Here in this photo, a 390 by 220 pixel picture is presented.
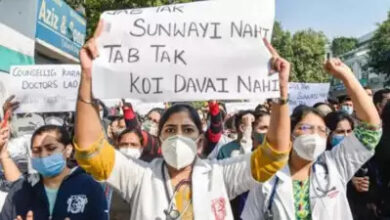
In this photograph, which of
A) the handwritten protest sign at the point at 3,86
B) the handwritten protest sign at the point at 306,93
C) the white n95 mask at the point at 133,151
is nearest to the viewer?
the white n95 mask at the point at 133,151

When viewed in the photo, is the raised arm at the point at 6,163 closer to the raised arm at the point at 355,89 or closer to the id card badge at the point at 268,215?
the id card badge at the point at 268,215

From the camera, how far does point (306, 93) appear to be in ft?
22.2

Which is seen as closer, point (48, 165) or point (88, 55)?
point (88, 55)

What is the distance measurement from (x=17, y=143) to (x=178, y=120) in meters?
2.42

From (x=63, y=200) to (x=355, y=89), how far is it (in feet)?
5.42

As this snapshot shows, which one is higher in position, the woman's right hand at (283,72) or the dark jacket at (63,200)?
the woman's right hand at (283,72)

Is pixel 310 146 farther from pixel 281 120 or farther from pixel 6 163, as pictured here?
pixel 6 163

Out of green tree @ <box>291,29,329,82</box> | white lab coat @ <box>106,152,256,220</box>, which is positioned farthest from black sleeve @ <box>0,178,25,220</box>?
green tree @ <box>291,29,329,82</box>

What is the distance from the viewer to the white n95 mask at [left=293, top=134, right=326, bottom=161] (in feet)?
10.2

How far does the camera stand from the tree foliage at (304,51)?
35.7m

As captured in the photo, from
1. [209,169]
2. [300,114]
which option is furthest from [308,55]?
[209,169]

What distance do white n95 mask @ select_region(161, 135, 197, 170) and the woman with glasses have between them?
63 cm

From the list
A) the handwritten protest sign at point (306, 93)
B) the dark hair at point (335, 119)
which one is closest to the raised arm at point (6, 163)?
the dark hair at point (335, 119)

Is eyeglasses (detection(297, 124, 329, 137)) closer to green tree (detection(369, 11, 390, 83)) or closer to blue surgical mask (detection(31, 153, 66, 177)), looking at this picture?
blue surgical mask (detection(31, 153, 66, 177))
